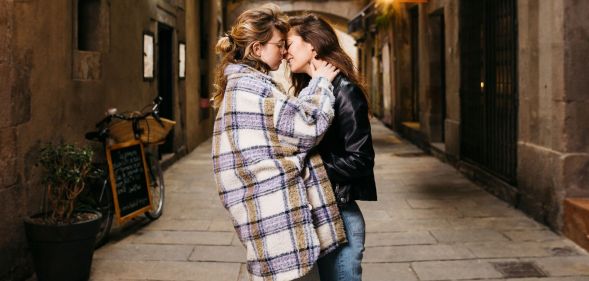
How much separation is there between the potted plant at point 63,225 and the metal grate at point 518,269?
A: 292 cm

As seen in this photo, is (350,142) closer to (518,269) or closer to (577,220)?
(518,269)

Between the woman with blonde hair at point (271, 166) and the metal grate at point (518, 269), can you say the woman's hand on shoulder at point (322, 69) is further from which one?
the metal grate at point (518, 269)

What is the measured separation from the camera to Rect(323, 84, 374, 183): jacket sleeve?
228 centimetres

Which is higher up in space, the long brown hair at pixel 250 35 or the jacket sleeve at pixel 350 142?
the long brown hair at pixel 250 35

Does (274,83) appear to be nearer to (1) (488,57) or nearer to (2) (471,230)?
(2) (471,230)

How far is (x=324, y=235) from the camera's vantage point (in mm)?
2238

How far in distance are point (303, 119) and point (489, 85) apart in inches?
263

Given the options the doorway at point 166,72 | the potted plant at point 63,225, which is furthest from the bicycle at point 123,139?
the doorway at point 166,72

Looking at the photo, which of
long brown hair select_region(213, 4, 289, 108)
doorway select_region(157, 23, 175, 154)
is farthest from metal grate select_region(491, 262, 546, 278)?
doorway select_region(157, 23, 175, 154)

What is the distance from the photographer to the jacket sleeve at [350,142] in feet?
7.48

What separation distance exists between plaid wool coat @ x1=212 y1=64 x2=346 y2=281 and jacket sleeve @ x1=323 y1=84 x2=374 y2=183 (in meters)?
0.13

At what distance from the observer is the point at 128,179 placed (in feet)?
19.9

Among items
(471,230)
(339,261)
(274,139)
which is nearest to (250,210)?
(274,139)

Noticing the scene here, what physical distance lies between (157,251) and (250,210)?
11.2 ft
